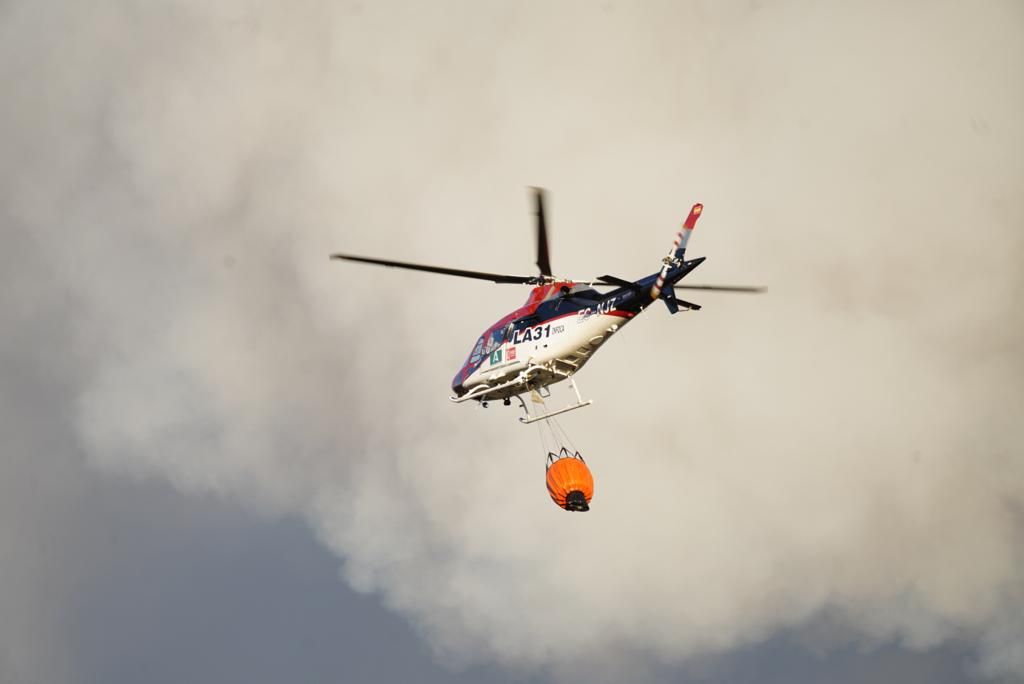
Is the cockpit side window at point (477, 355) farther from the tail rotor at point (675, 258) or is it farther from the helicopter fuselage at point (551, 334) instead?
the tail rotor at point (675, 258)

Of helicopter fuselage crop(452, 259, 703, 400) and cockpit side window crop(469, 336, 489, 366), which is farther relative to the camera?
cockpit side window crop(469, 336, 489, 366)

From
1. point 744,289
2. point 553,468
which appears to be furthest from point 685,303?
point 553,468

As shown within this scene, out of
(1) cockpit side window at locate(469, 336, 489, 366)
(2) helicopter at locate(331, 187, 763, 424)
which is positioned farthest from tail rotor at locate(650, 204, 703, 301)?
(1) cockpit side window at locate(469, 336, 489, 366)

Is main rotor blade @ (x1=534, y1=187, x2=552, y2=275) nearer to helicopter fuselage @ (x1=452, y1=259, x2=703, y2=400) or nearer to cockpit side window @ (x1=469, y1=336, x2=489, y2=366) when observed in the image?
helicopter fuselage @ (x1=452, y1=259, x2=703, y2=400)

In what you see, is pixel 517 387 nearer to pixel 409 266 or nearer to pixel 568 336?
pixel 568 336

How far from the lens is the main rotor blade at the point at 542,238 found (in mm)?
53984

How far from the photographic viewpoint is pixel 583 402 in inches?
2354

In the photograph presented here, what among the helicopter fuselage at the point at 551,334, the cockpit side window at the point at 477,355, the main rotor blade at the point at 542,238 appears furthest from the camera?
the cockpit side window at the point at 477,355

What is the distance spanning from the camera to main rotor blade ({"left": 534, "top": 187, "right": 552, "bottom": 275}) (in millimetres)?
53984

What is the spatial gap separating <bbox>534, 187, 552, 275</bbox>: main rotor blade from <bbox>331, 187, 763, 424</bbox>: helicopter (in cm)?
6

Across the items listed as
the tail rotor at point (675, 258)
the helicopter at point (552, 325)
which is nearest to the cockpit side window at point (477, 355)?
the helicopter at point (552, 325)

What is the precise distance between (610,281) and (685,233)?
430cm

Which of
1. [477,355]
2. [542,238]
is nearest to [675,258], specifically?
[542,238]

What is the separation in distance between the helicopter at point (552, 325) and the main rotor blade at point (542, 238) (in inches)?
2.2
